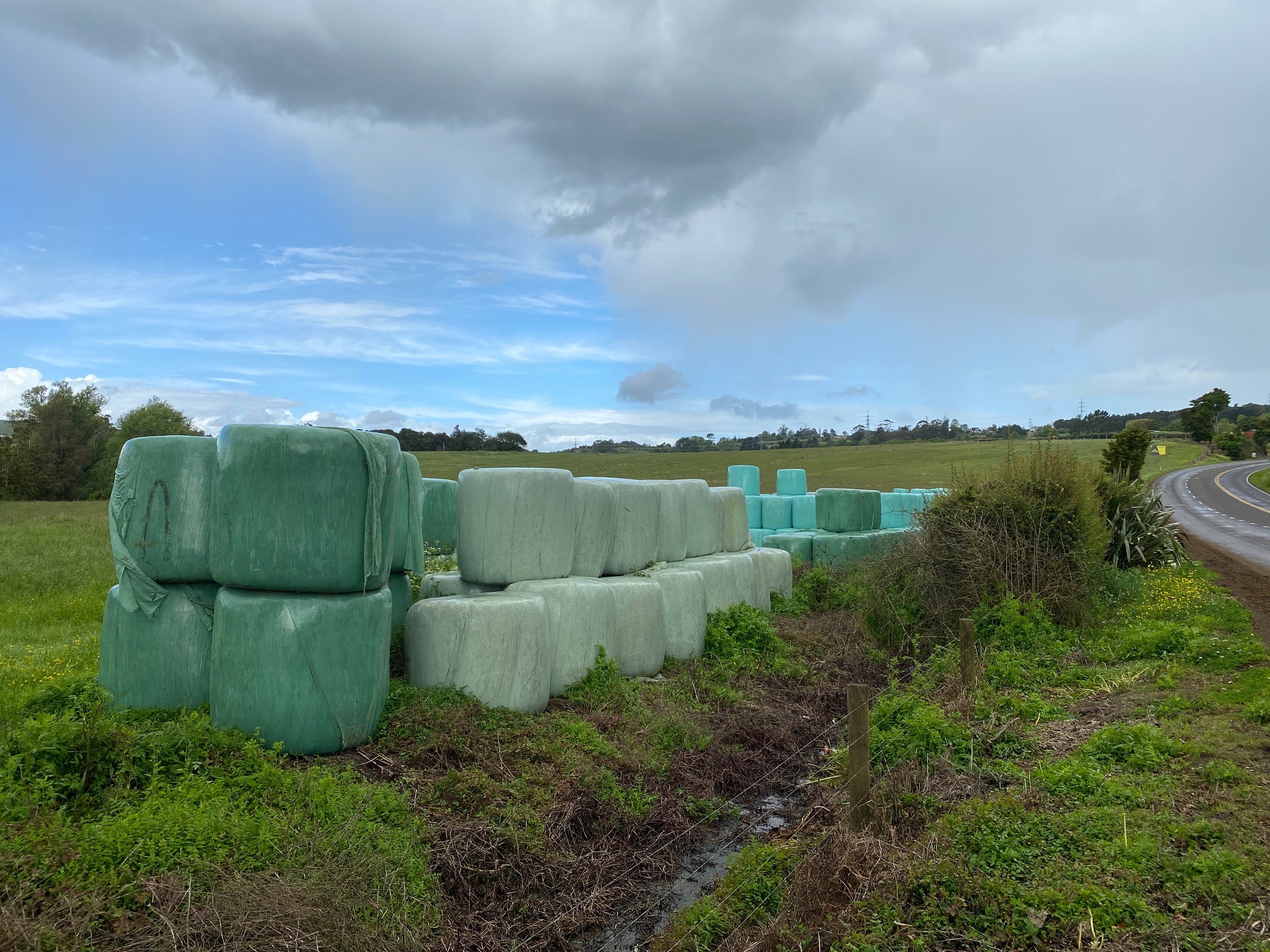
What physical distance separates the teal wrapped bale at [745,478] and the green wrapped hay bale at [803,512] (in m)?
0.93

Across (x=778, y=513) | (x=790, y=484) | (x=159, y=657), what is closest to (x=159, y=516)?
(x=159, y=657)

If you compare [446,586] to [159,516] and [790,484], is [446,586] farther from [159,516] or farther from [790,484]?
[790,484]

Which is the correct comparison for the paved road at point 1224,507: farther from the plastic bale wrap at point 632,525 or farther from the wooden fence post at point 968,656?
the plastic bale wrap at point 632,525

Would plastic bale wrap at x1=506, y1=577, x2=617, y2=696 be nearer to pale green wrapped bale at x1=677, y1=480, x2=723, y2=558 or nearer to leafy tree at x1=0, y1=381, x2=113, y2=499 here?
pale green wrapped bale at x1=677, y1=480, x2=723, y2=558

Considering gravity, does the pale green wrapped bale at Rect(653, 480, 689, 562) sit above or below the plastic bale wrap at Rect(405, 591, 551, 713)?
above

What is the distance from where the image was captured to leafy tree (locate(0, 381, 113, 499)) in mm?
40031

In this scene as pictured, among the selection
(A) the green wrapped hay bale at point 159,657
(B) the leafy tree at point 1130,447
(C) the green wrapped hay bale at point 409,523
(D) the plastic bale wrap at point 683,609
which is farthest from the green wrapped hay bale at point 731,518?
(B) the leafy tree at point 1130,447

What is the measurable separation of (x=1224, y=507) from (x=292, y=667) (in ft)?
137

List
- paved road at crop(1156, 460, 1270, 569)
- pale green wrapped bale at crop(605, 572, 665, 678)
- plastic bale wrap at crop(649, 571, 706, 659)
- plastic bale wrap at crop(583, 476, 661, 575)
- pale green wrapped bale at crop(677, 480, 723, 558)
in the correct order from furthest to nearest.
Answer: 1. paved road at crop(1156, 460, 1270, 569)
2. pale green wrapped bale at crop(677, 480, 723, 558)
3. plastic bale wrap at crop(649, 571, 706, 659)
4. plastic bale wrap at crop(583, 476, 661, 575)
5. pale green wrapped bale at crop(605, 572, 665, 678)

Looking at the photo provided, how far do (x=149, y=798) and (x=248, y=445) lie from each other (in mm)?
2068

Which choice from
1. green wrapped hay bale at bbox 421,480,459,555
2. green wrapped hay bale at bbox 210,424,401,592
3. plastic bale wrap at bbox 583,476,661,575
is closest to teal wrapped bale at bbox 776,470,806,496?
plastic bale wrap at bbox 583,476,661,575

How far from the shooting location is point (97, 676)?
5902 mm

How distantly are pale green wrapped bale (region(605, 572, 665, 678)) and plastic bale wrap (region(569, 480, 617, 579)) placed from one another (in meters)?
0.25

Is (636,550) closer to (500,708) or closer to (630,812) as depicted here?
(500,708)
